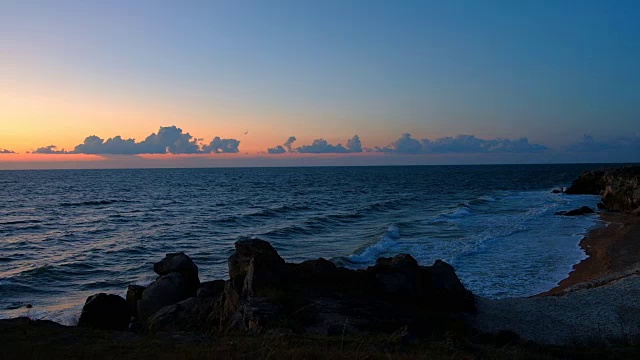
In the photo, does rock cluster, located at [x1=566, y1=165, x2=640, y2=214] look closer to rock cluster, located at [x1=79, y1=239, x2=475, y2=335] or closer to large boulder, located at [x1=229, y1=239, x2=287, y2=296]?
rock cluster, located at [x1=79, y1=239, x2=475, y2=335]

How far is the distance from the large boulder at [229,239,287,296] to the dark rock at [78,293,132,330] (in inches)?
151

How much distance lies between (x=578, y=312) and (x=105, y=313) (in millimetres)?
15388

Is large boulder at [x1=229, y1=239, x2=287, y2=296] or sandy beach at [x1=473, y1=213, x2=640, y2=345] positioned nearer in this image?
sandy beach at [x1=473, y1=213, x2=640, y2=345]

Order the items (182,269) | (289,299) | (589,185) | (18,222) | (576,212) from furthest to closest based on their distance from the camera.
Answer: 1. (589,185)
2. (576,212)
3. (18,222)
4. (182,269)
5. (289,299)

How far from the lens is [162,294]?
16875 mm

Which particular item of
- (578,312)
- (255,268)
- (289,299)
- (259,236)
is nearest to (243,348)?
(289,299)

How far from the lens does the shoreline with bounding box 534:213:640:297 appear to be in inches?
866

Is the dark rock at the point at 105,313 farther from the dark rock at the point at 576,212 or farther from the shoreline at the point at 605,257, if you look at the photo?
the dark rock at the point at 576,212

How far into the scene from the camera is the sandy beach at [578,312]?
14359 millimetres

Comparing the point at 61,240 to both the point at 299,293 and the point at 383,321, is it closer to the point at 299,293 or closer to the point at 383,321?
the point at 299,293

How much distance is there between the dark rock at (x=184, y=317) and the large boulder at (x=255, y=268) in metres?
1.19

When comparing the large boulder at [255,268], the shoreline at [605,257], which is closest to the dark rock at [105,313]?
the large boulder at [255,268]

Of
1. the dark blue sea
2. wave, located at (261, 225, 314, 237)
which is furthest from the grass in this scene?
wave, located at (261, 225, 314, 237)

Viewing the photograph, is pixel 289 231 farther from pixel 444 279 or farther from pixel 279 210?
pixel 444 279
